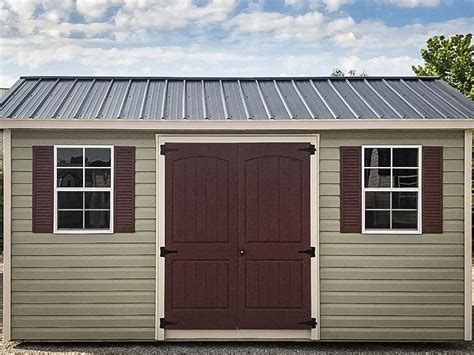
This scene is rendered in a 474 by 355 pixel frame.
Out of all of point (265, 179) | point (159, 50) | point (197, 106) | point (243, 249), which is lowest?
point (243, 249)

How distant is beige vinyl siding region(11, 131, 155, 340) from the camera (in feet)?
23.7

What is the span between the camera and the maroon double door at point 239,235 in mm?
7336

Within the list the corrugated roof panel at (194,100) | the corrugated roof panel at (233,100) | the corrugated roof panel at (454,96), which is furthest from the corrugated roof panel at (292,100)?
the corrugated roof panel at (454,96)

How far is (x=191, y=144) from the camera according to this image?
735 cm

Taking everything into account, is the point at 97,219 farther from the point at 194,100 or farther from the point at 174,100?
the point at 194,100

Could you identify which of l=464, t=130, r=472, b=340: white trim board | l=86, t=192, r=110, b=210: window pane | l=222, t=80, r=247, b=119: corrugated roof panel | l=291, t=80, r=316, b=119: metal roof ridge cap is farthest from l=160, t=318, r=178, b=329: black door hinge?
l=464, t=130, r=472, b=340: white trim board

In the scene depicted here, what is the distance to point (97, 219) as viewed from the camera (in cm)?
728

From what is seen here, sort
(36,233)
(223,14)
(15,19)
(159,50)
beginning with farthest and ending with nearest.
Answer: (223,14), (159,50), (15,19), (36,233)

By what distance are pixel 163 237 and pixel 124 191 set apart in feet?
2.11

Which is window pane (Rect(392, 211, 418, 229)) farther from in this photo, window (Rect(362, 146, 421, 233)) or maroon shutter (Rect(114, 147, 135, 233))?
maroon shutter (Rect(114, 147, 135, 233))

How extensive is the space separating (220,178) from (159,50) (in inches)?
641

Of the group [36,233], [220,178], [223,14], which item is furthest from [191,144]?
[223,14]

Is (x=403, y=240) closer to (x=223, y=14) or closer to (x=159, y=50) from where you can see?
(x=159, y=50)

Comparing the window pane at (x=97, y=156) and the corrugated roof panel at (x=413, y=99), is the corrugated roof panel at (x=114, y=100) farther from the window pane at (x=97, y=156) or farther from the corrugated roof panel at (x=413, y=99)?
the corrugated roof panel at (x=413, y=99)
